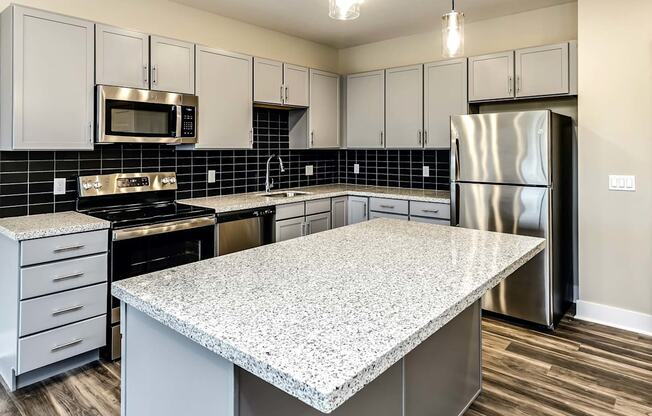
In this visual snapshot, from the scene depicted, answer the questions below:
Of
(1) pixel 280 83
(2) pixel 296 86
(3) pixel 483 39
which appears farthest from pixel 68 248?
(3) pixel 483 39

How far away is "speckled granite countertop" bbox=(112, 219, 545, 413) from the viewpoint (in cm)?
90

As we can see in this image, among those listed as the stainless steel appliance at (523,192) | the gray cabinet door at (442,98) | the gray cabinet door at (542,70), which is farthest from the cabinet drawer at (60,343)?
the gray cabinet door at (542,70)

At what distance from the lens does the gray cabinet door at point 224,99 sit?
3.48m

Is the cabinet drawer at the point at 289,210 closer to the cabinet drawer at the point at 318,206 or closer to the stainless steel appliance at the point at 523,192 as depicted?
the cabinet drawer at the point at 318,206

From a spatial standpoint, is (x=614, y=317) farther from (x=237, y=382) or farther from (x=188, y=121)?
(x=188, y=121)

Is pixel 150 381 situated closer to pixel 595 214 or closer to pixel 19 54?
pixel 19 54

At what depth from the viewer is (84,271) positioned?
A: 2.58 metres

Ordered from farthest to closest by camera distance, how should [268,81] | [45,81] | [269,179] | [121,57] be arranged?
[269,179] < [268,81] < [121,57] < [45,81]

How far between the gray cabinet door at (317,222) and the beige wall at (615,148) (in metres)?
2.14

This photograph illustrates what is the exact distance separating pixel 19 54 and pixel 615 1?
156 inches

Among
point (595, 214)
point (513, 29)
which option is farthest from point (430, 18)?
point (595, 214)

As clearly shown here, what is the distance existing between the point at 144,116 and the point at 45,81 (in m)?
0.62

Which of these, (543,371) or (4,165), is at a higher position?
(4,165)

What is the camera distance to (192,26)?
148 inches
